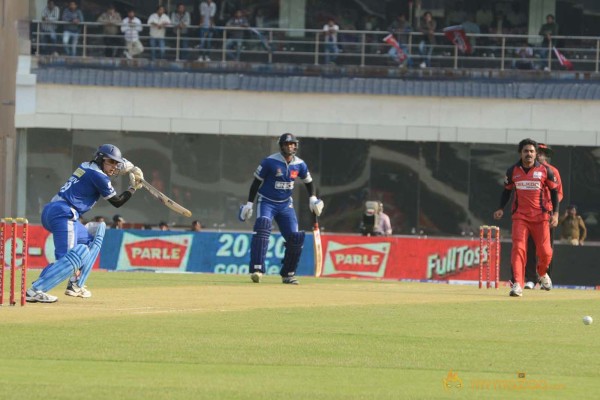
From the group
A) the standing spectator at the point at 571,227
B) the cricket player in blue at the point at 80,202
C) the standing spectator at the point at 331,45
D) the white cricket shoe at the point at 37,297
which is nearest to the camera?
the white cricket shoe at the point at 37,297

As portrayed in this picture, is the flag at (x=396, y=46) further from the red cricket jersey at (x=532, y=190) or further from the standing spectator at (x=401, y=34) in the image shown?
the red cricket jersey at (x=532, y=190)

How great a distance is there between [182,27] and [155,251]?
9228mm

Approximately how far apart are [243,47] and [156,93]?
2517 millimetres

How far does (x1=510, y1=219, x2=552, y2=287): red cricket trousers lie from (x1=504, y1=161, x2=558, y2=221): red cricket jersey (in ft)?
0.38

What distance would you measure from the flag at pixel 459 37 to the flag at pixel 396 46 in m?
1.17

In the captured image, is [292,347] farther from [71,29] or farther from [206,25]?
[71,29]

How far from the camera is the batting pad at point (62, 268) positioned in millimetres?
15977

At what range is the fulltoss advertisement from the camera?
1180 inches

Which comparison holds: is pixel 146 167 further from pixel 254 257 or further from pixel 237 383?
pixel 237 383

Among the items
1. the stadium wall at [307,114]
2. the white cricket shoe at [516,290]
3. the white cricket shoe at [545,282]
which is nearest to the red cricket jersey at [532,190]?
the white cricket shoe at [516,290]

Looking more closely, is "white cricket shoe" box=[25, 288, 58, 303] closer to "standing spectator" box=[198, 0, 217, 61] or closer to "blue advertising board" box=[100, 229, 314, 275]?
"blue advertising board" box=[100, 229, 314, 275]

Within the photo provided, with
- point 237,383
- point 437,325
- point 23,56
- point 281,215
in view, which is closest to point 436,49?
point 23,56

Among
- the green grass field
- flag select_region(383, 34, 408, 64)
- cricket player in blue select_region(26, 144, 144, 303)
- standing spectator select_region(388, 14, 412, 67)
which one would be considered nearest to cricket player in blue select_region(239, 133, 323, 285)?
the green grass field

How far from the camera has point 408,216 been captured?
123ft
